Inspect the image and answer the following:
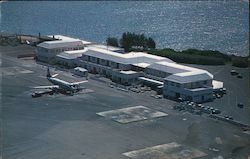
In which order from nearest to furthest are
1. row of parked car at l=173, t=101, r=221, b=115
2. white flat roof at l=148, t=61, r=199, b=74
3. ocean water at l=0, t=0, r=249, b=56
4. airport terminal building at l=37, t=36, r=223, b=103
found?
1. row of parked car at l=173, t=101, r=221, b=115
2. airport terminal building at l=37, t=36, r=223, b=103
3. white flat roof at l=148, t=61, r=199, b=74
4. ocean water at l=0, t=0, r=249, b=56

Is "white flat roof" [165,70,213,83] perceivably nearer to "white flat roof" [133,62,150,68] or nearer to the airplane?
"white flat roof" [133,62,150,68]

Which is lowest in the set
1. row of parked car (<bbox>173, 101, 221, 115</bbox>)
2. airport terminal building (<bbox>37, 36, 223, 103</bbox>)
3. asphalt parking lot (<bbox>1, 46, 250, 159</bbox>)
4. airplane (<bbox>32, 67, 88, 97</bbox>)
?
asphalt parking lot (<bbox>1, 46, 250, 159</bbox>)

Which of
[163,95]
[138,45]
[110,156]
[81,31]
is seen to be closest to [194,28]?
[81,31]

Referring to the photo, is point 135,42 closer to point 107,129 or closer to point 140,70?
point 140,70

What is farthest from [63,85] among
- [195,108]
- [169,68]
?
[195,108]

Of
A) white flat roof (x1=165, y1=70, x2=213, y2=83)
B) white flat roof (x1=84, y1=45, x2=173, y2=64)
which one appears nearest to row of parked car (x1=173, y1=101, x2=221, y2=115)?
white flat roof (x1=165, y1=70, x2=213, y2=83)

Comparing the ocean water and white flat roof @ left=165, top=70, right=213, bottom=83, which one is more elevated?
the ocean water

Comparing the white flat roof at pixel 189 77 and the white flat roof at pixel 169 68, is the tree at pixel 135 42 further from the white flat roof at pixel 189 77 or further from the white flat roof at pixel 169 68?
the white flat roof at pixel 189 77

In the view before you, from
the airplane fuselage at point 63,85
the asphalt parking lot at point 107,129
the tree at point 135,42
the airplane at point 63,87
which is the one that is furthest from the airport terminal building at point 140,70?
the tree at point 135,42
